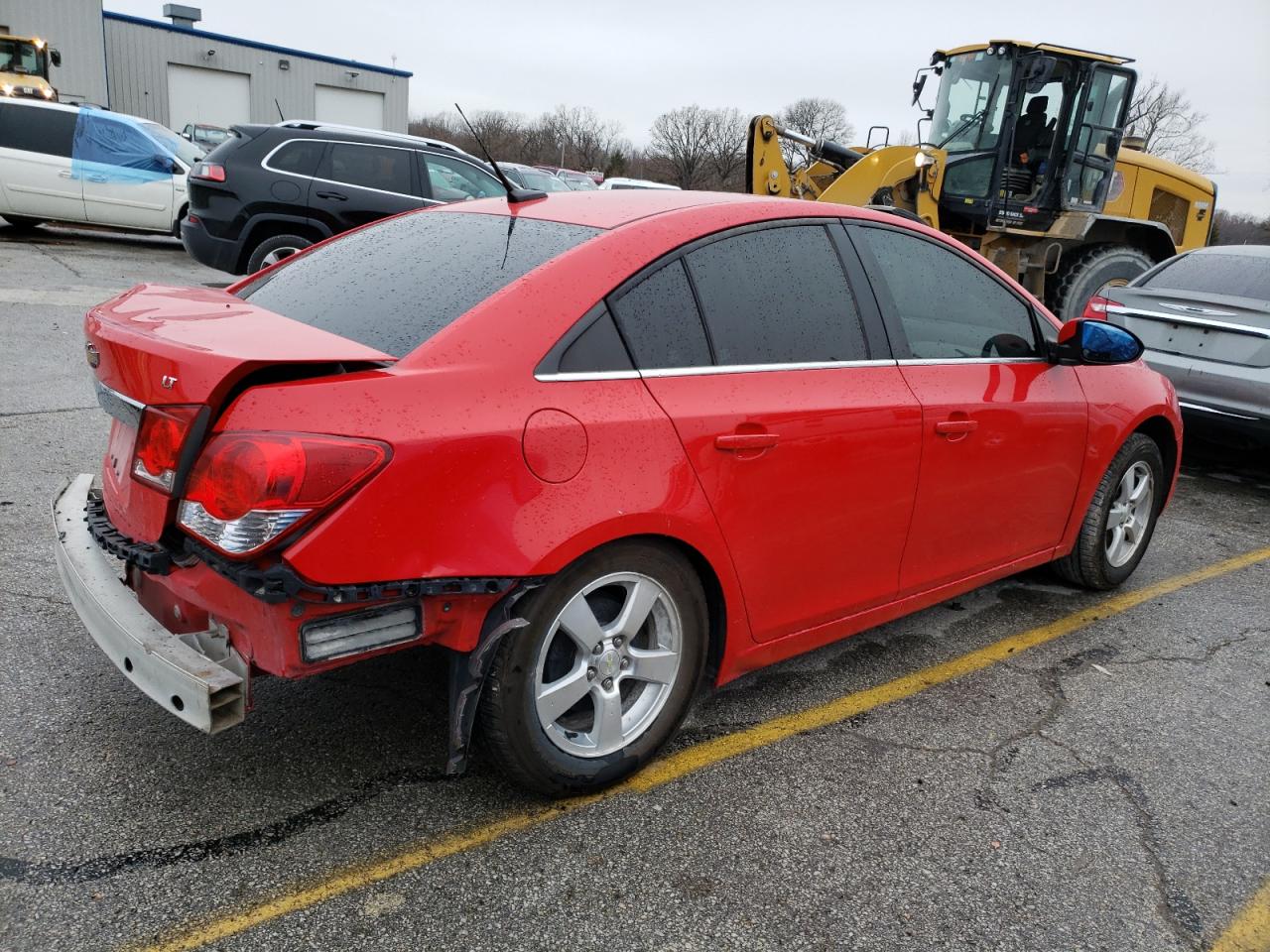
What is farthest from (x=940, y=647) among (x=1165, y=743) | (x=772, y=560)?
(x=772, y=560)

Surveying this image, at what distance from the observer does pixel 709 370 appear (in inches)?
108

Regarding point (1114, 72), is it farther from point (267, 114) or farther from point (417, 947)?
point (267, 114)

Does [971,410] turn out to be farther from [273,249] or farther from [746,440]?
[273,249]

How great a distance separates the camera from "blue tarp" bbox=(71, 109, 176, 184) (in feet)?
44.0

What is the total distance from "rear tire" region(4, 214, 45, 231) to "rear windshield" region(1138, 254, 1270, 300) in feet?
46.1

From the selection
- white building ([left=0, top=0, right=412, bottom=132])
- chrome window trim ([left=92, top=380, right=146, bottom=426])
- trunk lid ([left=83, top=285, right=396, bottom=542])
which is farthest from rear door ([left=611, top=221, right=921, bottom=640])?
white building ([left=0, top=0, right=412, bottom=132])

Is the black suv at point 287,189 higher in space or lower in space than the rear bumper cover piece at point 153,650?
higher

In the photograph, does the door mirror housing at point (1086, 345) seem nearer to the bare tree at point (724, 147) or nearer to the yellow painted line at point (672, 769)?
the yellow painted line at point (672, 769)

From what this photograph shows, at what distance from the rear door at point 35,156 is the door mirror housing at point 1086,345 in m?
13.8

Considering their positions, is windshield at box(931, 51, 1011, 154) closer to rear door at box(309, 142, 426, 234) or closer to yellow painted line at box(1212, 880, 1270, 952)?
rear door at box(309, 142, 426, 234)

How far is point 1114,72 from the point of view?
34.0ft

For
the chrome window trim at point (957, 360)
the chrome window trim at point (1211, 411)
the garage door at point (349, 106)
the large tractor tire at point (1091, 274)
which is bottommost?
the chrome window trim at point (1211, 411)

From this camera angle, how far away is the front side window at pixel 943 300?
331cm

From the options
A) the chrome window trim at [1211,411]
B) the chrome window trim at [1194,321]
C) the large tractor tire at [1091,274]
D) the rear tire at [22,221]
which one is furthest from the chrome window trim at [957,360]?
the rear tire at [22,221]
